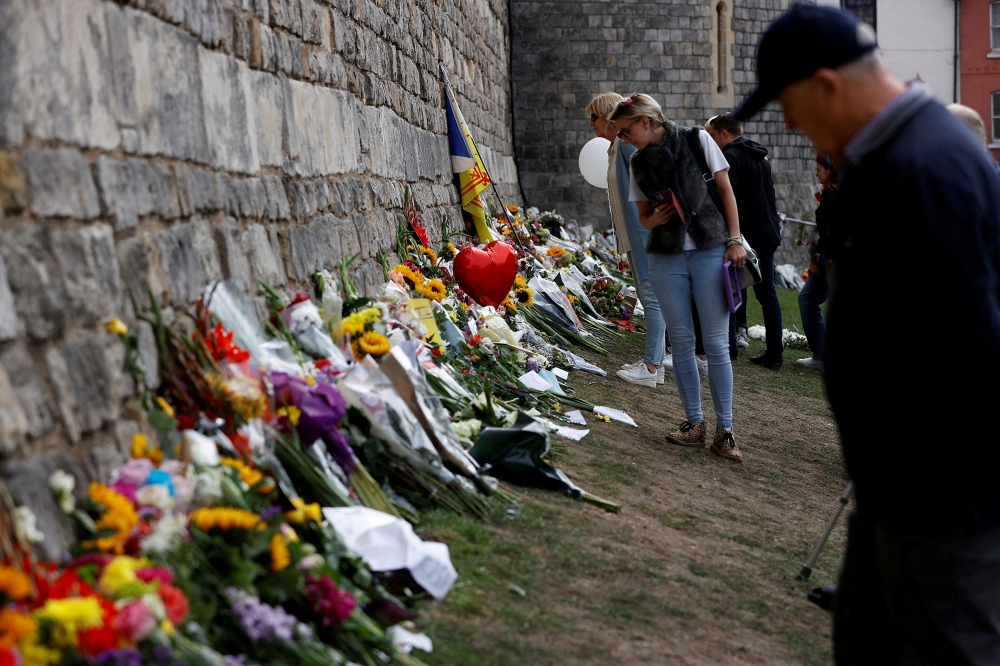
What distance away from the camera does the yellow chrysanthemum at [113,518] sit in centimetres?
204

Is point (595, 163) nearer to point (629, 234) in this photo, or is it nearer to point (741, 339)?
point (741, 339)

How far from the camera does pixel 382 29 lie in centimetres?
626

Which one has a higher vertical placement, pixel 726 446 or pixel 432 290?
pixel 432 290

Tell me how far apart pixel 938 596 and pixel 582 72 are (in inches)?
610

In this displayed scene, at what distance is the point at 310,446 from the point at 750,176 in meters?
5.15

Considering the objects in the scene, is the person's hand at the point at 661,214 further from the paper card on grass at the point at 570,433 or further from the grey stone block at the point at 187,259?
the grey stone block at the point at 187,259

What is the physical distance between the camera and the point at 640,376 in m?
6.41

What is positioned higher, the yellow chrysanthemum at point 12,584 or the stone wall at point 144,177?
the stone wall at point 144,177

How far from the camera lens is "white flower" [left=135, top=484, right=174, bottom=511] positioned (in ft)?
7.05

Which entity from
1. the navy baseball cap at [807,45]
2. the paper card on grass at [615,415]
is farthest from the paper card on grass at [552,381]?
the navy baseball cap at [807,45]

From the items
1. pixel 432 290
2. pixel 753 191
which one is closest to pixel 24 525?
pixel 432 290

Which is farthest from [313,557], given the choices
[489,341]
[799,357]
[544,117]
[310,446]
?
[544,117]

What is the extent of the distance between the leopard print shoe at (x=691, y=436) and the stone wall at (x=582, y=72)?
11.8m

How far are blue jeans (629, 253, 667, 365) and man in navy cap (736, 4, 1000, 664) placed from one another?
413 cm
